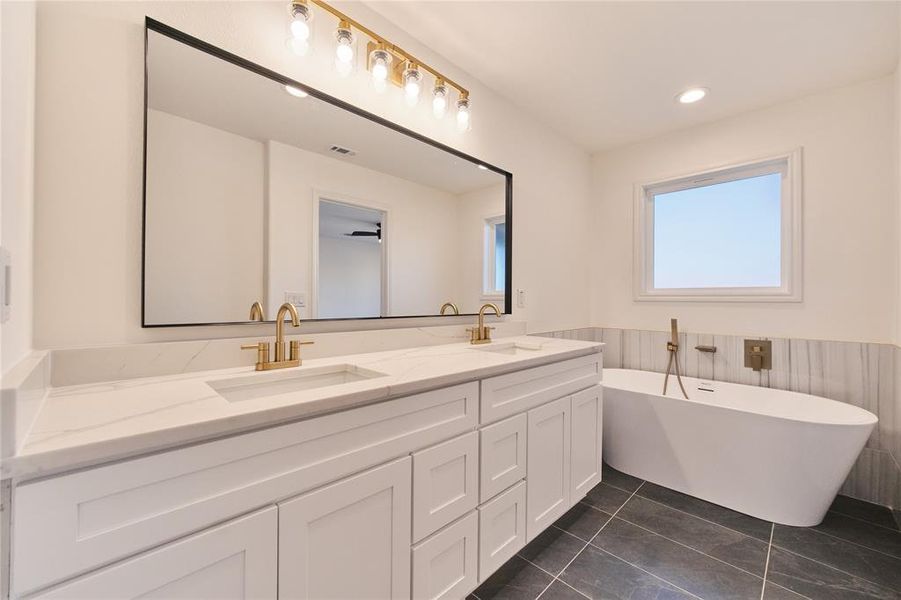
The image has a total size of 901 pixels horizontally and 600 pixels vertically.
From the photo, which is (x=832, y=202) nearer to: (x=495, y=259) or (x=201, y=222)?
(x=495, y=259)

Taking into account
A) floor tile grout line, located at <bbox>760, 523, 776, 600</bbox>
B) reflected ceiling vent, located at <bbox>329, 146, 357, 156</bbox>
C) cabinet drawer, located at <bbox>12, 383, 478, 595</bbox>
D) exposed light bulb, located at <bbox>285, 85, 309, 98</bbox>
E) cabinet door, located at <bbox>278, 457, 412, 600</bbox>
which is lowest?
floor tile grout line, located at <bbox>760, 523, 776, 600</bbox>

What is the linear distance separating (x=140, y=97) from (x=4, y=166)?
0.54 metres

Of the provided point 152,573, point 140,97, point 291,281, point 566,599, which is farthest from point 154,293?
point 566,599

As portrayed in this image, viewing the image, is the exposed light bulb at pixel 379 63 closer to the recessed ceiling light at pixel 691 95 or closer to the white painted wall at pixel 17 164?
the white painted wall at pixel 17 164

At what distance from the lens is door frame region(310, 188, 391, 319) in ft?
4.68

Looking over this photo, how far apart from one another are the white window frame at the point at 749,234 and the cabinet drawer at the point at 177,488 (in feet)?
8.19

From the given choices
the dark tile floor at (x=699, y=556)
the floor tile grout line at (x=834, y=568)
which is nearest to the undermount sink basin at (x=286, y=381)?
the dark tile floor at (x=699, y=556)

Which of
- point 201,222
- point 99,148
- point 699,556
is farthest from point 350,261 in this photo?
point 699,556

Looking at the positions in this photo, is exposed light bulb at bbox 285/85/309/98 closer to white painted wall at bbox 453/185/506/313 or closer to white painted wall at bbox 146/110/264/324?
white painted wall at bbox 146/110/264/324

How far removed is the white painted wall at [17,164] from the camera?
0.67m

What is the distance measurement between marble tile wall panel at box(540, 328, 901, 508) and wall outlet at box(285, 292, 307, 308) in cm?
259

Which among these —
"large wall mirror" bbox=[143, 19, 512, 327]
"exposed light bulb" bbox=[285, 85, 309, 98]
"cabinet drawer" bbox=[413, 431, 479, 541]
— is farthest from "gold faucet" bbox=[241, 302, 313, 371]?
"exposed light bulb" bbox=[285, 85, 309, 98]

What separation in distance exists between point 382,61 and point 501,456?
1.63 meters

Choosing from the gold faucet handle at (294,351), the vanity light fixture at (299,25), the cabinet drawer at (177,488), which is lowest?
the cabinet drawer at (177,488)
